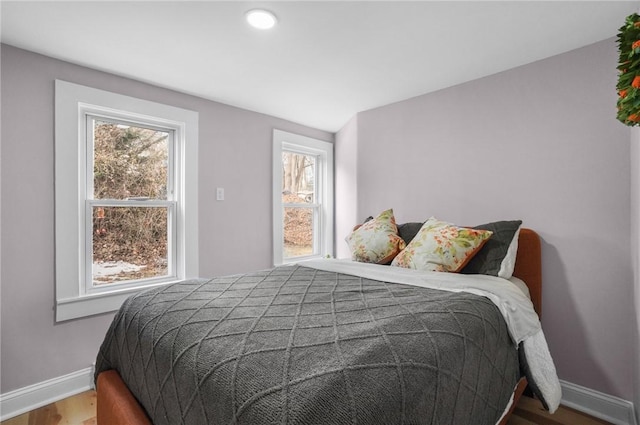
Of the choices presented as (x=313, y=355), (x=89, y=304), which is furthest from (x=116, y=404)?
(x=89, y=304)

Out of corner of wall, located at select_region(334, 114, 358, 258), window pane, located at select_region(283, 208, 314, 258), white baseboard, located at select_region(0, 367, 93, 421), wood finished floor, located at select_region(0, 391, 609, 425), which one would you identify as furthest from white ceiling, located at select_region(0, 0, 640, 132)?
wood finished floor, located at select_region(0, 391, 609, 425)

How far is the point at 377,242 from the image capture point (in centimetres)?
234

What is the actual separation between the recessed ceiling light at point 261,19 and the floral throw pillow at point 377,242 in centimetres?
150

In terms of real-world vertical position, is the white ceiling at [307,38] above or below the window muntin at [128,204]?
above

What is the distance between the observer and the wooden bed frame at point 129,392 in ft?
3.79

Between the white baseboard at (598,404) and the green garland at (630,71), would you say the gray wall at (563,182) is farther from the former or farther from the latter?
the green garland at (630,71)

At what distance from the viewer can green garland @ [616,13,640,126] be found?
847 millimetres

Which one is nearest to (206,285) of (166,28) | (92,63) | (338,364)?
(338,364)

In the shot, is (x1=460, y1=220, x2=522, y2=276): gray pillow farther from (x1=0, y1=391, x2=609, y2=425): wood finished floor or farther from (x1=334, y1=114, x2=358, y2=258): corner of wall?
(x1=334, y1=114, x2=358, y2=258): corner of wall

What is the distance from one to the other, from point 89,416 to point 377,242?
2051 millimetres

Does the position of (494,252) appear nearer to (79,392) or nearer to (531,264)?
(531,264)

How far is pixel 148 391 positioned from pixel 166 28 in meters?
1.81

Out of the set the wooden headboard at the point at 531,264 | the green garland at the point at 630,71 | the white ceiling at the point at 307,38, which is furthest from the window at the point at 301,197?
the green garland at the point at 630,71

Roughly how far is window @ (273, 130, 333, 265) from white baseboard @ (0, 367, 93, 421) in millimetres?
1655
